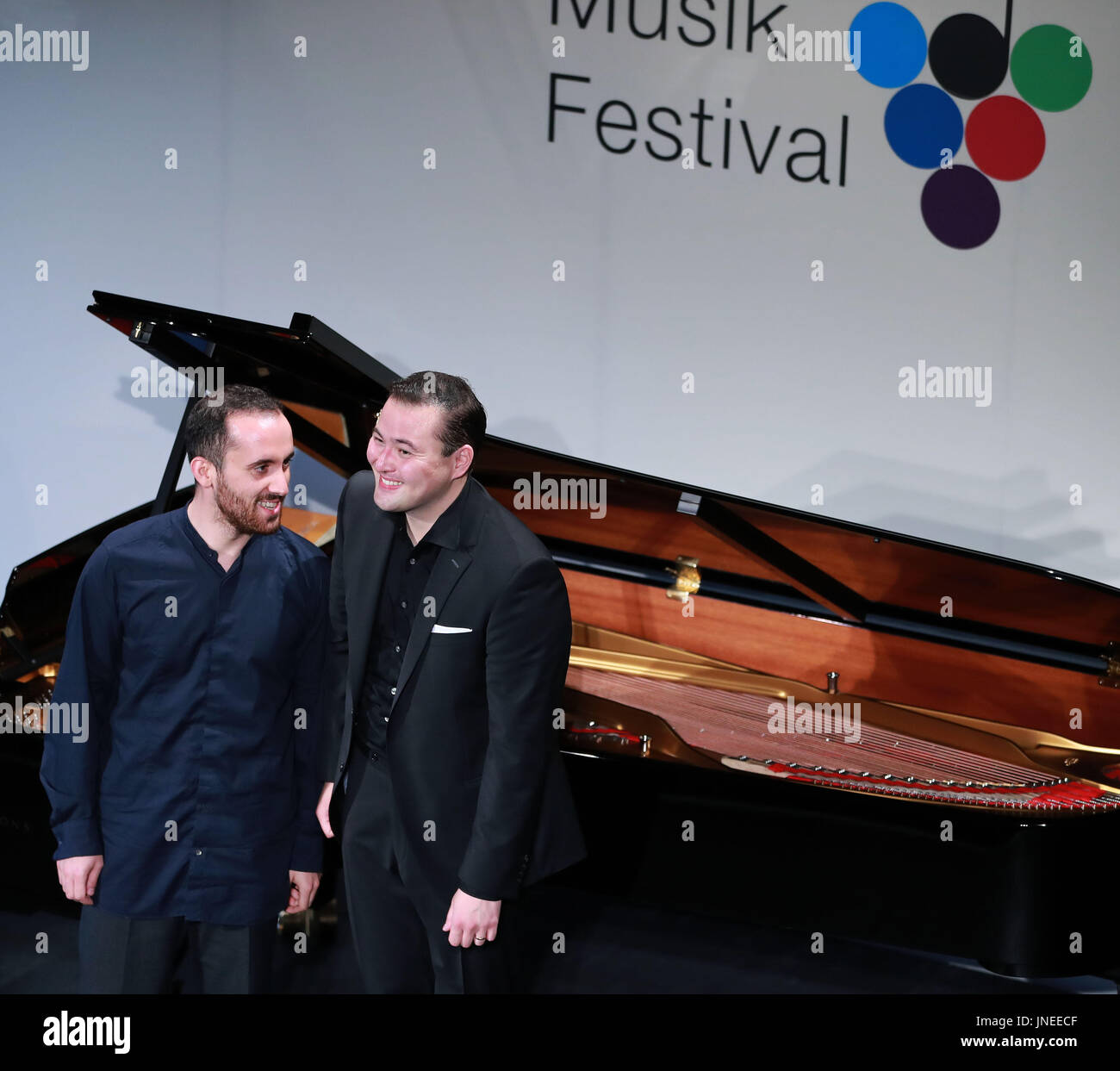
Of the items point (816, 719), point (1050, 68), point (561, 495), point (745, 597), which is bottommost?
point (816, 719)

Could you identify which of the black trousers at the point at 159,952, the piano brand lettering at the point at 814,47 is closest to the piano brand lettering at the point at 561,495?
the black trousers at the point at 159,952

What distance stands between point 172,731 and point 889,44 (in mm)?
4515

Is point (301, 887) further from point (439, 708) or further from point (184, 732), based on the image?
point (439, 708)

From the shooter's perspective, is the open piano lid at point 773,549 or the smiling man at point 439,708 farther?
the open piano lid at point 773,549

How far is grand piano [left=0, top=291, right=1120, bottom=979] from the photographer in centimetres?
236

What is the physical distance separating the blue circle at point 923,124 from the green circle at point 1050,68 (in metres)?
0.36

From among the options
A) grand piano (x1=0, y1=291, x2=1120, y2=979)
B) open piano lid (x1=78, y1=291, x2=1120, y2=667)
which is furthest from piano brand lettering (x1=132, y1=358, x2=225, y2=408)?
open piano lid (x1=78, y1=291, x2=1120, y2=667)

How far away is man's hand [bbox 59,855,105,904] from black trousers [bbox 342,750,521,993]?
0.42 m

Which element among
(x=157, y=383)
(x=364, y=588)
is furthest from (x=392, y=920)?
(x=157, y=383)

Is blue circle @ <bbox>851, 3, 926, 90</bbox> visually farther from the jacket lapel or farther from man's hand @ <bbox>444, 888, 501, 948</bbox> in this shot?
man's hand @ <bbox>444, 888, 501, 948</bbox>

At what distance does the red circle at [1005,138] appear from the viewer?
498 cm

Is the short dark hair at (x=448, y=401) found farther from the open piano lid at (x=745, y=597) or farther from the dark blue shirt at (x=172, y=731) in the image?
the open piano lid at (x=745, y=597)

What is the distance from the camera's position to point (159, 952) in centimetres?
189

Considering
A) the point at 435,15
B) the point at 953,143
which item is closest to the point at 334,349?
the point at 435,15
